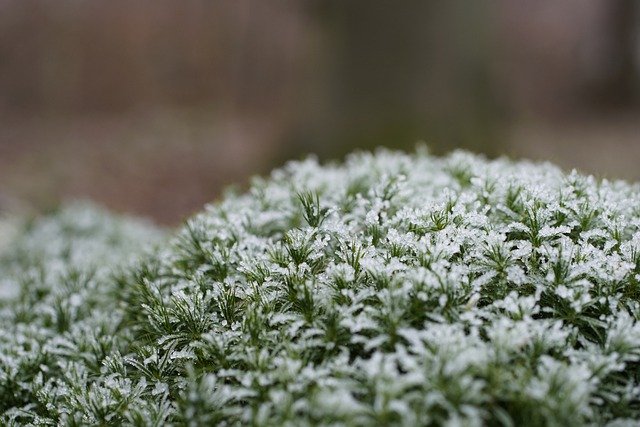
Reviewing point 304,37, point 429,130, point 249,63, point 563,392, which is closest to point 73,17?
point 249,63

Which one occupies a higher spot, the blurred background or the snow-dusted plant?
the blurred background

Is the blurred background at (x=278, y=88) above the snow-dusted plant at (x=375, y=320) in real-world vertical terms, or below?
above

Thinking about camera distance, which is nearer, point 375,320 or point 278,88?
point 375,320

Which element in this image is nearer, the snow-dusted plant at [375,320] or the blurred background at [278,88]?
the snow-dusted plant at [375,320]

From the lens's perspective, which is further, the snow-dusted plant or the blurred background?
the blurred background

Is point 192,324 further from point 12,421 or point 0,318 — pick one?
point 0,318
